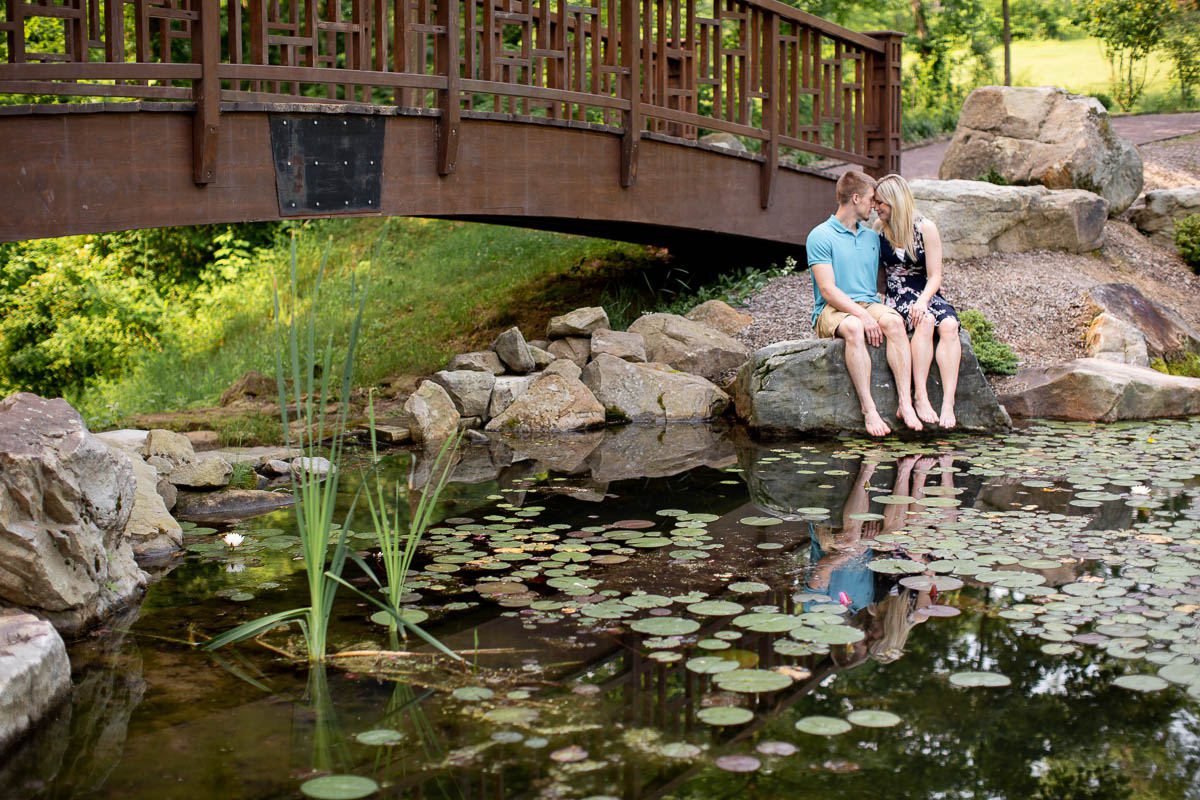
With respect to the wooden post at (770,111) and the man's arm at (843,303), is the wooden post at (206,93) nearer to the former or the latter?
the man's arm at (843,303)

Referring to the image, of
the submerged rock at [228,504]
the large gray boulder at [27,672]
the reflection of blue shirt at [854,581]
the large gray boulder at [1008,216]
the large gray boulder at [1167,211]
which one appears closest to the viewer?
the large gray boulder at [27,672]

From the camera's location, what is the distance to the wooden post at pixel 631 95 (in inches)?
325

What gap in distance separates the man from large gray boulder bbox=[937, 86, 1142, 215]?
472 centimetres

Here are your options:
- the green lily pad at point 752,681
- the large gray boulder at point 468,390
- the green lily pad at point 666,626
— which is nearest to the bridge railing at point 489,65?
the large gray boulder at point 468,390

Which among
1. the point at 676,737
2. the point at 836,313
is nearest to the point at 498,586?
the point at 676,737

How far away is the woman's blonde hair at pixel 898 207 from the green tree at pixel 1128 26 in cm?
1349

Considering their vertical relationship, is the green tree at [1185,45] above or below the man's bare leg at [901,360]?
above

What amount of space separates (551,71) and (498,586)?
195 inches

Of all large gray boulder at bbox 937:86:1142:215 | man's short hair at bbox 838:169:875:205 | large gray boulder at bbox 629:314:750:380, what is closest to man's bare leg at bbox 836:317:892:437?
man's short hair at bbox 838:169:875:205

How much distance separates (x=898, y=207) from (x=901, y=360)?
91cm

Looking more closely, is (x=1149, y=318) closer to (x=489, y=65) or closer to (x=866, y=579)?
(x=489, y=65)

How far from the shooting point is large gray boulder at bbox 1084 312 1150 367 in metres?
8.44

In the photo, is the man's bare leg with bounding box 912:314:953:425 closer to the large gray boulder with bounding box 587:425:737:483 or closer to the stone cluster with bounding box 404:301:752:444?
the large gray boulder with bounding box 587:425:737:483

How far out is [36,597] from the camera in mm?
3494
